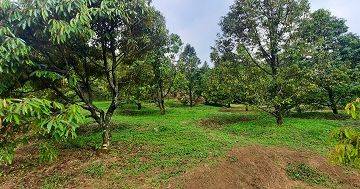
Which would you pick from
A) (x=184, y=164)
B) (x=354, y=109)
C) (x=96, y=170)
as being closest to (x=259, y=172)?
(x=184, y=164)

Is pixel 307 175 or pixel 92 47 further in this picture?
pixel 92 47

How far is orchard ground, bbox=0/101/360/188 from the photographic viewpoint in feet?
48.2

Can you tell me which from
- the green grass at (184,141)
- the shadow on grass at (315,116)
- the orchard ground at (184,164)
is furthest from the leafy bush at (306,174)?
the shadow on grass at (315,116)

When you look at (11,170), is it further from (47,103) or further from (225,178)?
(47,103)

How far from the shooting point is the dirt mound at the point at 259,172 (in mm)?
14453

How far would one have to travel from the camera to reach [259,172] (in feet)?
52.3

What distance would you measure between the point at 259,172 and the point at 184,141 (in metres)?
4.67

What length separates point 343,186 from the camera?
15.7 m

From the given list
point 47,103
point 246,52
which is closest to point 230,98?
point 246,52

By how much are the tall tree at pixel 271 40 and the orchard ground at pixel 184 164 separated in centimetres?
442

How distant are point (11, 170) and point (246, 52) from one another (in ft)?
59.0

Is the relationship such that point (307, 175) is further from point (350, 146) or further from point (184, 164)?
point (350, 146)

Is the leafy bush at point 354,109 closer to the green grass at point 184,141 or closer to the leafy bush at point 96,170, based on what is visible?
the green grass at point 184,141

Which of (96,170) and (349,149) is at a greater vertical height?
(349,149)
